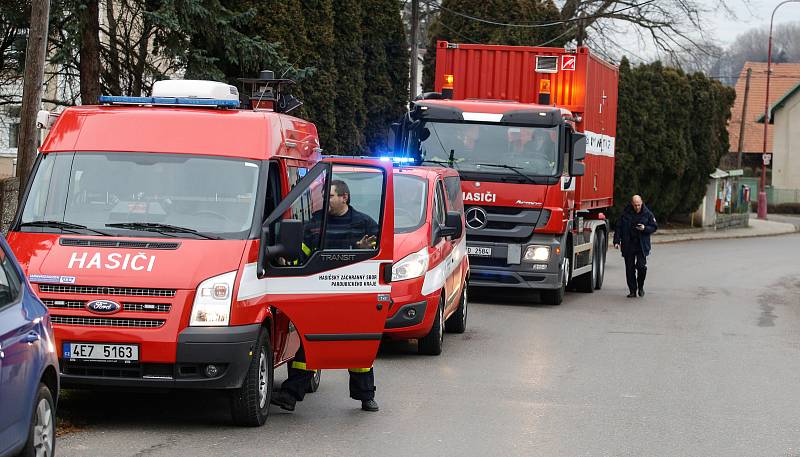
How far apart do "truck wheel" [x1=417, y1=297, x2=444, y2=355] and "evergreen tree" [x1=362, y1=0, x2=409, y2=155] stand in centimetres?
2349

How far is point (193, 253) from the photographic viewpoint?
28.5 feet

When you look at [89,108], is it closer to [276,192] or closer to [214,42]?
[276,192]

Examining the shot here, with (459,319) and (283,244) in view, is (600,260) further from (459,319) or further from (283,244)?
(283,244)

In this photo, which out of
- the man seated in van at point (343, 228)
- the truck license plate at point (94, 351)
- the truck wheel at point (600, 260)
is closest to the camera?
the truck license plate at point (94, 351)

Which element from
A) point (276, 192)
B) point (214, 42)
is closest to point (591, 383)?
point (276, 192)

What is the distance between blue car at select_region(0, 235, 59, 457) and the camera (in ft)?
20.2

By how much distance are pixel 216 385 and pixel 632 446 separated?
9.33ft

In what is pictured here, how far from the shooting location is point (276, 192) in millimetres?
9711

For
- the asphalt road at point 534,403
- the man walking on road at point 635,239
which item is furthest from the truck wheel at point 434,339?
the man walking on road at point 635,239

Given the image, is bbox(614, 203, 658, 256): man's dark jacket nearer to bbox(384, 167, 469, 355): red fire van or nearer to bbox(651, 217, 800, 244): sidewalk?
bbox(384, 167, 469, 355): red fire van

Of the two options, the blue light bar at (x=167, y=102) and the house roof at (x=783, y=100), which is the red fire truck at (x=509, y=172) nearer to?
the blue light bar at (x=167, y=102)

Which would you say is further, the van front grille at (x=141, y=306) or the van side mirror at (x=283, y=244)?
the van side mirror at (x=283, y=244)

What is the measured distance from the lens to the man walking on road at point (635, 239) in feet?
71.5

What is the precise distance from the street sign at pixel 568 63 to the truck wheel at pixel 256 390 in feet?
40.3
